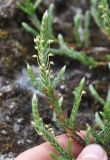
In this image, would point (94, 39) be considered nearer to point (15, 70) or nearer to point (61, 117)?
point (15, 70)

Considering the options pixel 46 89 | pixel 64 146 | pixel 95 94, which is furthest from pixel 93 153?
pixel 95 94

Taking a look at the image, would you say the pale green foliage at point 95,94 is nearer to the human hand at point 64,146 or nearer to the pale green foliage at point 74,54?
the pale green foliage at point 74,54

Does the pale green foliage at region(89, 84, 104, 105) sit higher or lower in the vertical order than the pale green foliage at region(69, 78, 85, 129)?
lower

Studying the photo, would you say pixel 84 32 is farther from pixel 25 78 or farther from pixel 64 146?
pixel 64 146

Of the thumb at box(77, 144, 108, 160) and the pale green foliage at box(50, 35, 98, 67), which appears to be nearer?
the thumb at box(77, 144, 108, 160)

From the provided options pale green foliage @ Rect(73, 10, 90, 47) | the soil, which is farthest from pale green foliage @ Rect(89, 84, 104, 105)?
pale green foliage @ Rect(73, 10, 90, 47)

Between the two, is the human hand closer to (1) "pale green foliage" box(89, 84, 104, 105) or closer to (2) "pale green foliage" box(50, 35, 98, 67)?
(1) "pale green foliage" box(89, 84, 104, 105)
